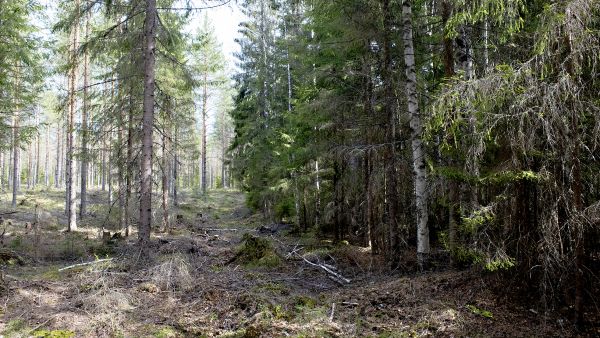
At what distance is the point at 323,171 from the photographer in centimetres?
1466

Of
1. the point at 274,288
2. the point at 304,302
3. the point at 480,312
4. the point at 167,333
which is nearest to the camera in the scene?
the point at 167,333

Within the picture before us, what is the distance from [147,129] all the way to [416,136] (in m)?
6.63

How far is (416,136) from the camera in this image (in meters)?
8.95

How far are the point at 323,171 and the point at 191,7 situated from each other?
23.8ft

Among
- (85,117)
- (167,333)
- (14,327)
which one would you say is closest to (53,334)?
(14,327)

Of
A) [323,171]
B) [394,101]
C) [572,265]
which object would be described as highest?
[394,101]

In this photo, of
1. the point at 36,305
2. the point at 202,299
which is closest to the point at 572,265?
the point at 202,299

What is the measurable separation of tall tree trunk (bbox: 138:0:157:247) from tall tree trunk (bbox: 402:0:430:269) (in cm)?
634

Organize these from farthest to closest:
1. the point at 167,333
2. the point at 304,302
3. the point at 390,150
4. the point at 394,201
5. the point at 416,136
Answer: the point at 390,150 < the point at 394,201 < the point at 416,136 < the point at 304,302 < the point at 167,333

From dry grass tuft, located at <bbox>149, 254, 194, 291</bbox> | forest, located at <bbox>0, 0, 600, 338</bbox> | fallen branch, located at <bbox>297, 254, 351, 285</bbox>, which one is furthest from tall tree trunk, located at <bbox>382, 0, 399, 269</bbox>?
dry grass tuft, located at <bbox>149, 254, 194, 291</bbox>

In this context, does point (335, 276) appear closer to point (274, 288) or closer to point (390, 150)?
point (274, 288)

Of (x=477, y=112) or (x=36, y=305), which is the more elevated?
(x=477, y=112)

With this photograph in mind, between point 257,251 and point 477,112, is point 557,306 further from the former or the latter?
point 257,251

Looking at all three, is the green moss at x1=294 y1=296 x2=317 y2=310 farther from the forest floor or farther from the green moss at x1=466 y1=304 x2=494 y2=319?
the green moss at x1=466 y1=304 x2=494 y2=319
